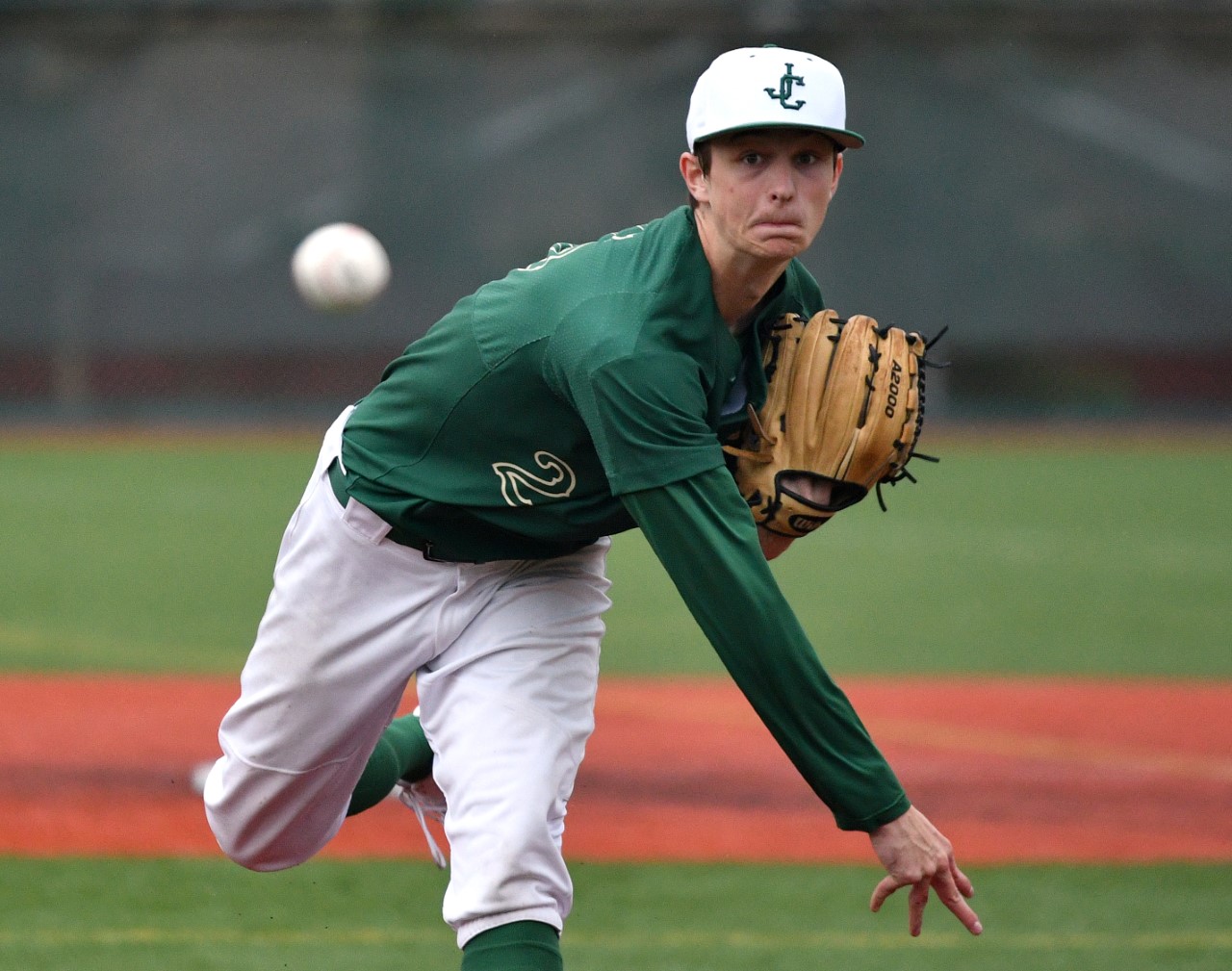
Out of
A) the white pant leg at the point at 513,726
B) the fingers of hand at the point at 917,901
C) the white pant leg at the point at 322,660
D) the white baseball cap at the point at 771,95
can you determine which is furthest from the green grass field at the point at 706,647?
the white baseball cap at the point at 771,95

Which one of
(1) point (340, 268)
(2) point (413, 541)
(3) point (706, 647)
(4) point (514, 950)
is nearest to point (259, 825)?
(2) point (413, 541)

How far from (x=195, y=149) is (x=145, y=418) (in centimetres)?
291

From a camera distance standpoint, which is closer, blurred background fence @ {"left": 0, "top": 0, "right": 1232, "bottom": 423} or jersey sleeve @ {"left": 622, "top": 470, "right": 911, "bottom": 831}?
jersey sleeve @ {"left": 622, "top": 470, "right": 911, "bottom": 831}

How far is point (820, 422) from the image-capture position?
10.1 ft

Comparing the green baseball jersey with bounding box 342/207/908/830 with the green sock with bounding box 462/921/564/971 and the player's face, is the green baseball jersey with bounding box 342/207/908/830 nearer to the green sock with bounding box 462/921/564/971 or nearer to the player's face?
the player's face

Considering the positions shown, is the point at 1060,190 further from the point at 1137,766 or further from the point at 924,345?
the point at 924,345

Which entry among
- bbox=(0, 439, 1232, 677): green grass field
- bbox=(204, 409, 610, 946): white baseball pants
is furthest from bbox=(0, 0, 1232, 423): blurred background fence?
bbox=(204, 409, 610, 946): white baseball pants

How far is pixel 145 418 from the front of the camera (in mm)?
18625

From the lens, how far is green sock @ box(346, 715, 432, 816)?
363cm

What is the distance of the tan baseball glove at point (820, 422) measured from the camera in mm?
3088

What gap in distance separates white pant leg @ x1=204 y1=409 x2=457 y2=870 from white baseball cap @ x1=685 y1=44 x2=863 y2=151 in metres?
0.98

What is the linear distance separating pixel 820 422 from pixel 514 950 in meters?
1.04

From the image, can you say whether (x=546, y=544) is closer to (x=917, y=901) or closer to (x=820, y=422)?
(x=820, y=422)

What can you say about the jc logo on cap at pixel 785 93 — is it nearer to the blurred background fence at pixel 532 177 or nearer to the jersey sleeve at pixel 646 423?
the jersey sleeve at pixel 646 423
